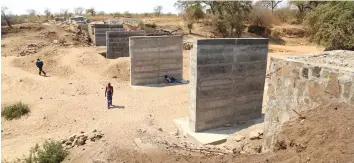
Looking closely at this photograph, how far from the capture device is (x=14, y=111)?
1044cm

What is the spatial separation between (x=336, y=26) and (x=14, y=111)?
1975 centimetres

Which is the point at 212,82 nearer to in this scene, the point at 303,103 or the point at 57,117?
the point at 303,103

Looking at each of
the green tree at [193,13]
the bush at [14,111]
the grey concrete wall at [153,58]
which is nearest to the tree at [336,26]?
the grey concrete wall at [153,58]

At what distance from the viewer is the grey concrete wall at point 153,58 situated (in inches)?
532

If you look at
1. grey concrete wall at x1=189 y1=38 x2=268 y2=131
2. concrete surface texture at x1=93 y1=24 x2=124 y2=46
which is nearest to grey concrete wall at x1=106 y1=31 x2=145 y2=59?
concrete surface texture at x1=93 y1=24 x2=124 y2=46

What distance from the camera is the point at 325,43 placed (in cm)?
2044

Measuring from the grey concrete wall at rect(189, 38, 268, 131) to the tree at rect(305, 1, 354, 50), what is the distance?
528 inches

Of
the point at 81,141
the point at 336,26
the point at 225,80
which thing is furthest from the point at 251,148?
the point at 336,26

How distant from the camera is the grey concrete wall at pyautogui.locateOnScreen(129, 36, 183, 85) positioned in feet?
44.3

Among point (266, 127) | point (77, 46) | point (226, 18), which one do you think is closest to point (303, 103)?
point (266, 127)

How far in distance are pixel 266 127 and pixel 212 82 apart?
3.42 m

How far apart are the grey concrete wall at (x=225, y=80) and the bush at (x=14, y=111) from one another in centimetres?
632

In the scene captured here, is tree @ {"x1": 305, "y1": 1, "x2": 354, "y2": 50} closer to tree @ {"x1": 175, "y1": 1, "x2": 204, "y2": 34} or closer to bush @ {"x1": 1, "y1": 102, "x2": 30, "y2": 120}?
tree @ {"x1": 175, "y1": 1, "x2": 204, "y2": 34}

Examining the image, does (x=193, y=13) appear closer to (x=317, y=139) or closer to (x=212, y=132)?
(x=212, y=132)
